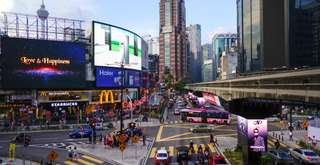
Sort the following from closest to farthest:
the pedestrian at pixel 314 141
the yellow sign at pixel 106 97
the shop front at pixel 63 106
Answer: the pedestrian at pixel 314 141, the shop front at pixel 63 106, the yellow sign at pixel 106 97

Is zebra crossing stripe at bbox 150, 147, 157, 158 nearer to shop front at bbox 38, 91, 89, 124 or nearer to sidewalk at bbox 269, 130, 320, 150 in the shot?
sidewalk at bbox 269, 130, 320, 150

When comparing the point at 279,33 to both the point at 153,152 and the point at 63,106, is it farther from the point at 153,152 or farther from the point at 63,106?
the point at 153,152

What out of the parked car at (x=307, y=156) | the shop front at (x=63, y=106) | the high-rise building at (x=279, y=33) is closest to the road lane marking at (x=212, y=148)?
the parked car at (x=307, y=156)

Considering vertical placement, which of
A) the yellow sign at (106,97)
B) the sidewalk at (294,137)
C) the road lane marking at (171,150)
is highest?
the yellow sign at (106,97)

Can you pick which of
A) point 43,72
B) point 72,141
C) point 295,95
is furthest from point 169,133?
point 295,95

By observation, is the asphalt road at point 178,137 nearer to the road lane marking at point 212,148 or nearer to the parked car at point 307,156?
the road lane marking at point 212,148

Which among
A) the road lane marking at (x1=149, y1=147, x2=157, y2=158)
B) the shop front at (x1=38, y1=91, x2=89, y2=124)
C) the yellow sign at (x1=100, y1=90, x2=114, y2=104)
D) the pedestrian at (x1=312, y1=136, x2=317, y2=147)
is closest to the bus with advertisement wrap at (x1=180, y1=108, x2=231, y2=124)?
the shop front at (x1=38, y1=91, x2=89, y2=124)

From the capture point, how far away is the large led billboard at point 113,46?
310 feet

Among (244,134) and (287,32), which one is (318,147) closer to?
(244,134)

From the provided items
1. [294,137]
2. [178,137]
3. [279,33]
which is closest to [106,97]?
[279,33]

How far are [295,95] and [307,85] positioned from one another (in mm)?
Answer: 1838

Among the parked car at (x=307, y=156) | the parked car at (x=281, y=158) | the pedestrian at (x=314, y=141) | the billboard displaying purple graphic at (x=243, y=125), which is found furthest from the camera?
the pedestrian at (x=314, y=141)

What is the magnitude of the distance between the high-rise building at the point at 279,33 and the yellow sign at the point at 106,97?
31.6 meters

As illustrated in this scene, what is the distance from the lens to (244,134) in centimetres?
3909
